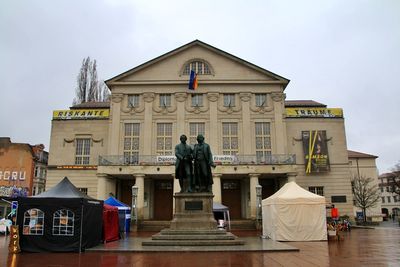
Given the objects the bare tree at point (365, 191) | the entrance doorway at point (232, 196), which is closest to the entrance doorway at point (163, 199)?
the entrance doorway at point (232, 196)

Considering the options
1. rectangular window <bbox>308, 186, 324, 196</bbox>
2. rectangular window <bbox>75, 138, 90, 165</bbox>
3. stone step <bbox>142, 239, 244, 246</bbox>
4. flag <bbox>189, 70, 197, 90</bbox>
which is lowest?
stone step <bbox>142, 239, 244, 246</bbox>

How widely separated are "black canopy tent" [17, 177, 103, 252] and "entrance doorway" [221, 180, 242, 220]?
22.2m

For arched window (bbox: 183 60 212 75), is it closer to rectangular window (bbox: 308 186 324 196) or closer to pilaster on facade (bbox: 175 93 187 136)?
pilaster on facade (bbox: 175 93 187 136)

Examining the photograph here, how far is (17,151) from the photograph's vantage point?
49.3 metres

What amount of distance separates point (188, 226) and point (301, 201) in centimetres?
710

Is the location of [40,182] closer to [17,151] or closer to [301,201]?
[17,151]

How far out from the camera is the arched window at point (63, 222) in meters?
13.3

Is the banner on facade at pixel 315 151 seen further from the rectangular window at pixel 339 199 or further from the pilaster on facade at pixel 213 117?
the pilaster on facade at pixel 213 117

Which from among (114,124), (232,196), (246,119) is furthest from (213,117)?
(114,124)

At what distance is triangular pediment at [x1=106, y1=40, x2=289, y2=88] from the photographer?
1427 inches

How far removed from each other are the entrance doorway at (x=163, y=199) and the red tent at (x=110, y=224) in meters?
16.5

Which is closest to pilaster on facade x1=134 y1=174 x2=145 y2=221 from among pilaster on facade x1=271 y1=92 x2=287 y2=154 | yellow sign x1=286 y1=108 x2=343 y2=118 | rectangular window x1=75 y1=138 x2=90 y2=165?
rectangular window x1=75 y1=138 x2=90 y2=165

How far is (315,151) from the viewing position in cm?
3497

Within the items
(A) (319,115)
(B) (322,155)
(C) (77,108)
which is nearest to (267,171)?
(B) (322,155)
